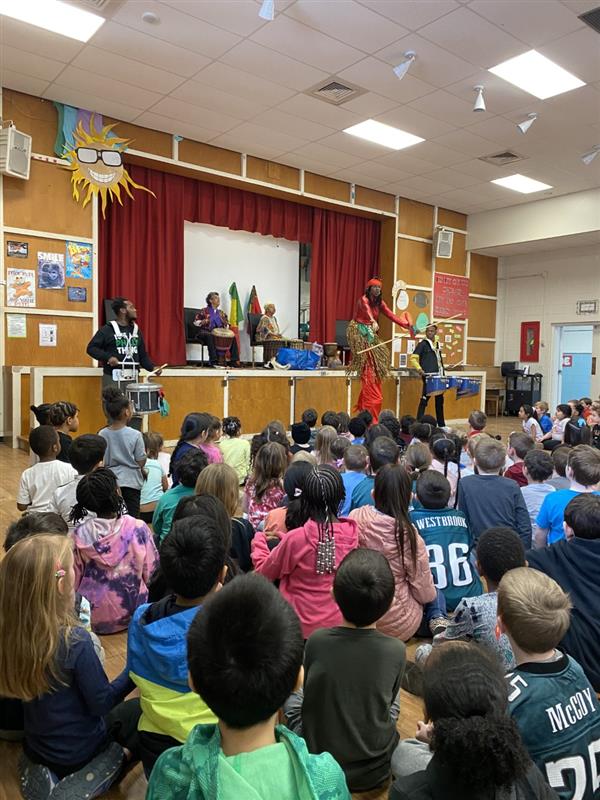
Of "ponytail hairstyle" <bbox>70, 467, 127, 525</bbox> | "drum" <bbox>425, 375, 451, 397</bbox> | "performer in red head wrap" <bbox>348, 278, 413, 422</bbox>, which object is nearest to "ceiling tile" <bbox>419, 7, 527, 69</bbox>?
"performer in red head wrap" <bbox>348, 278, 413, 422</bbox>

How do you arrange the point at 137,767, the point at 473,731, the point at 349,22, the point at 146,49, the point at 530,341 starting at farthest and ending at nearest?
the point at 530,341 < the point at 146,49 < the point at 349,22 < the point at 137,767 < the point at 473,731

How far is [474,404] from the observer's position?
987cm

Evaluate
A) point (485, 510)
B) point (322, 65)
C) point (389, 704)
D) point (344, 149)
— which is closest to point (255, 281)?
point (344, 149)

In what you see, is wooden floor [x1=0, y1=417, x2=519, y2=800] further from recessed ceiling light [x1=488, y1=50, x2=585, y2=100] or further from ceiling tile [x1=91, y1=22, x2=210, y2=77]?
recessed ceiling light [x1=488, y1=50, x2=585, y2=100]

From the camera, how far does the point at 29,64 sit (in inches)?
205

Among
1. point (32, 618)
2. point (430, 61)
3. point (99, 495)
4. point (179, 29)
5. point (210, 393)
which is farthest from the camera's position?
point (210, 393)

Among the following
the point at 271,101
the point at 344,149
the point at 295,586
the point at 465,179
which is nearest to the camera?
the point at 295,586

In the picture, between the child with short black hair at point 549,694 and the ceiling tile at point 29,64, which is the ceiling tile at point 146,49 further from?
the child with short black hair at point 549,694

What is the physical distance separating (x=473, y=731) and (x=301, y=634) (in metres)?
0.26

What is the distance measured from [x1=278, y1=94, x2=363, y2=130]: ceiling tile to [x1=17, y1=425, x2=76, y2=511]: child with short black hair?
457 cm

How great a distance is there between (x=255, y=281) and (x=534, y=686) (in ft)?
25.8

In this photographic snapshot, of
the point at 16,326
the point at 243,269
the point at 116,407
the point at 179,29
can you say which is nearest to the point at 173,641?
the point at 116,407

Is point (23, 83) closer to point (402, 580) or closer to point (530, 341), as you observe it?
point (402, 580)

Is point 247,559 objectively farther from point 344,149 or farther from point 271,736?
point 344,149
